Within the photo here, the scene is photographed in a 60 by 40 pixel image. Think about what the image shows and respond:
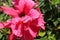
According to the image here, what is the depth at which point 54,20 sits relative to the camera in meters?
1.08

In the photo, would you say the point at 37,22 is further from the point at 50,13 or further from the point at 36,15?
the point at 50,13

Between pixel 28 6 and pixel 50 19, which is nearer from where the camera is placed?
pixel 28 6

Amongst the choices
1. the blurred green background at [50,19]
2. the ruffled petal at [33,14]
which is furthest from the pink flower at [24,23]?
the blurred green background at [50,19]

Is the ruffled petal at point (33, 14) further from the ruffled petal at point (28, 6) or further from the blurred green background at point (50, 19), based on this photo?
the blurred green background at point (50, 19)

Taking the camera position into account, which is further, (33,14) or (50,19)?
(50,19)

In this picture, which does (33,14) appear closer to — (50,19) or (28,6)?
(28,6)

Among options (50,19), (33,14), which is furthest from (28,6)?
(50,19)

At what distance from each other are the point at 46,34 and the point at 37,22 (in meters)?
0.42

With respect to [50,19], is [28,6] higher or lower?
higher

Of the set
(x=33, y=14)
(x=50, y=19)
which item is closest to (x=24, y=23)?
(x=33, y=14)

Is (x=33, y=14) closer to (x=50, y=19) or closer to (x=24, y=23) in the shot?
(x=24, y=23)

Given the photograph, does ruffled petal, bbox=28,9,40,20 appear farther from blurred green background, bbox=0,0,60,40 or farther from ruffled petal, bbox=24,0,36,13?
blurred green background, bbox=0,0,60,40

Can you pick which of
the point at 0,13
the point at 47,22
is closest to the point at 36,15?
the point at 47,22

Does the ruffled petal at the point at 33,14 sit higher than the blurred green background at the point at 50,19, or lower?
higher
